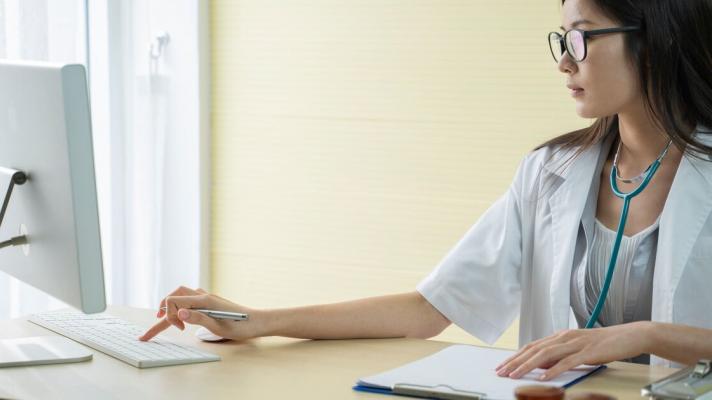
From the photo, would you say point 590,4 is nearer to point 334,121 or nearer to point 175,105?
point 334,121

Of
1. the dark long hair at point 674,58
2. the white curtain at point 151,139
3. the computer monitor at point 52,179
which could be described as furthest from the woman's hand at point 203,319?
the white curtain at point 151,139

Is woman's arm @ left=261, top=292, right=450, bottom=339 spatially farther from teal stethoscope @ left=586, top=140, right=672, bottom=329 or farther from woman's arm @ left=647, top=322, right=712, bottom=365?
woman's arm @ left=647, top=322, right=712, bottom=365

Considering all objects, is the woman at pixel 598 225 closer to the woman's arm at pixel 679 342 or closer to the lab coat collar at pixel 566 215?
the lab coat collar at pixel 566 215

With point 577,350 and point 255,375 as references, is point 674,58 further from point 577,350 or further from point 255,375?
point 255,375

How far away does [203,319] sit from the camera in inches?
64.4

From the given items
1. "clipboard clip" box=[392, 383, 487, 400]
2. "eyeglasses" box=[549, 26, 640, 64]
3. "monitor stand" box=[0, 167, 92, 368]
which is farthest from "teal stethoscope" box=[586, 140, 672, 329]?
"monitor stand" box=[0, 167, 92, 368]

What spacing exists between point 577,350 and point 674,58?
2.09 feet

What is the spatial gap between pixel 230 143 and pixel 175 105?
228 millimetres

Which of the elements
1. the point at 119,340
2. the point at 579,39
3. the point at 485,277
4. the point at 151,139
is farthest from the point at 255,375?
the point at 151,139

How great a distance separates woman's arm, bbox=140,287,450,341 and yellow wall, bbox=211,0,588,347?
1.20 meters

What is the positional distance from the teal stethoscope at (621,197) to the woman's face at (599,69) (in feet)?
0.44

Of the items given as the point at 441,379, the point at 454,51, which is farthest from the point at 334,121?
the point at 441,379

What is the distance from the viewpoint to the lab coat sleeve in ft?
6.17

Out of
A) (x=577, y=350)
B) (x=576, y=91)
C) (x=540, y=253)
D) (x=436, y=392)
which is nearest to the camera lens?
(x=436, y=392)
